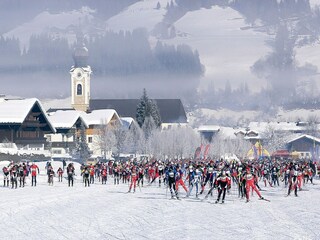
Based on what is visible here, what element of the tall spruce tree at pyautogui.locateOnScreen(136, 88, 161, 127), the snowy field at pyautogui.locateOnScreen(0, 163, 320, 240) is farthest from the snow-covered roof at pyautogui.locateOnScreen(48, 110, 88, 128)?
the snowy field at pyautogui.locateOnScreen(0, 163, 320, 240)

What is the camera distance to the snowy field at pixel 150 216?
23891 mm

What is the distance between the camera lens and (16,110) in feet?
310

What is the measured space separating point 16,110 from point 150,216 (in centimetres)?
6791

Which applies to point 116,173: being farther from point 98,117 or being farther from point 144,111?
point 144,111

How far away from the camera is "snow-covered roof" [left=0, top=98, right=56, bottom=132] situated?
92.6m

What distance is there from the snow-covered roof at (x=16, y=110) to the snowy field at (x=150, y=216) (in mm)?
50337

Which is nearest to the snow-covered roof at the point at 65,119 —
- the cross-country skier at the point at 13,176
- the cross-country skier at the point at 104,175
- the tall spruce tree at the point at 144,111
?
the tall spruce tree at the point at 144,111

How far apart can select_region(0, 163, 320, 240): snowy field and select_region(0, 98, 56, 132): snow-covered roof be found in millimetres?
50337

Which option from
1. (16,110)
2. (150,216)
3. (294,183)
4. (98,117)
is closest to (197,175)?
(294,183)

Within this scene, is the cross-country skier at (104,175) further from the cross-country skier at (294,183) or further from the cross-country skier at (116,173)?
the cross-country skier at (294,183)

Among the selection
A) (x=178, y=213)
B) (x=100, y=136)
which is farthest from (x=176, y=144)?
(x=178, y=213)

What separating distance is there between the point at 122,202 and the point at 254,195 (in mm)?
8674

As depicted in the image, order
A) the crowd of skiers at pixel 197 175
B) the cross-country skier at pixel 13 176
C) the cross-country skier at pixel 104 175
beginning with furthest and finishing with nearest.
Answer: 1. the cross-country skier at pixel 104 175
2. the cross-country skier at pixel 13 176
3. the crowd of skiers at pixel 197 175

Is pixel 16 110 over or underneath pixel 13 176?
over
